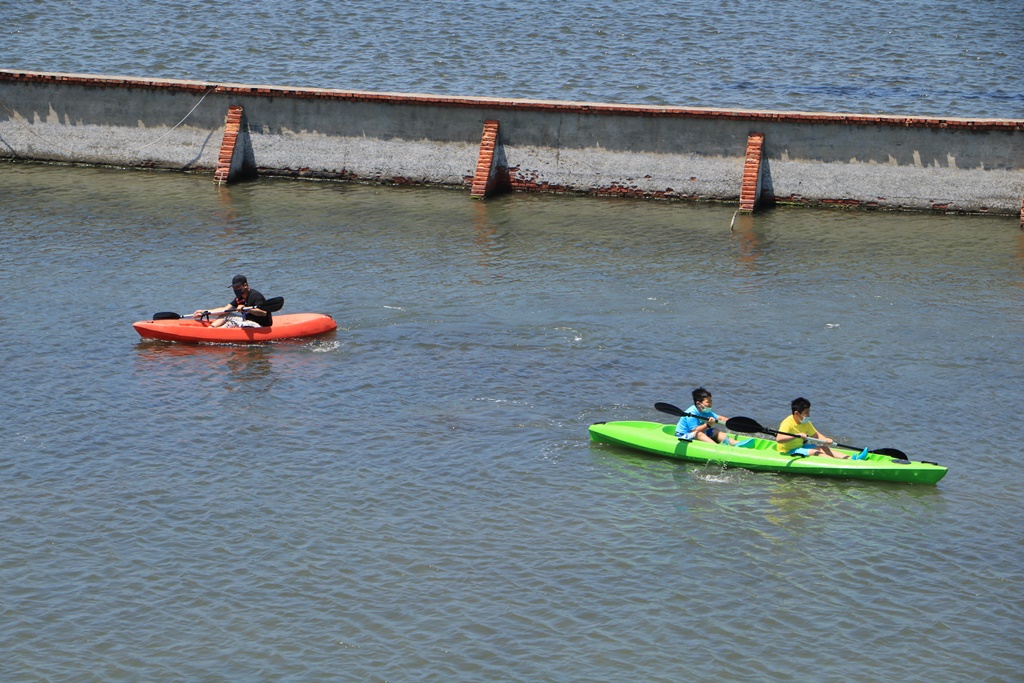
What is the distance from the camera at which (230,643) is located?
43.9 feet

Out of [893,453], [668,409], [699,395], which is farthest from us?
[668,409]

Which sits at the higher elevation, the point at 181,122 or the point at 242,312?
the point at 181,122

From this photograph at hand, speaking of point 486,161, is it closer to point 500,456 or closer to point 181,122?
point 181,122

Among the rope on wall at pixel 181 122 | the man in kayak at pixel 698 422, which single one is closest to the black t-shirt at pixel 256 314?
the man in kayak at pixel 698 422

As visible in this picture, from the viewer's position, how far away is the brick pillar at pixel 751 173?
29.6m

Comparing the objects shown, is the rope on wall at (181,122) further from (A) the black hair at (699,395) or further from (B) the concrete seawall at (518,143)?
(A) the black hair at (699,395)

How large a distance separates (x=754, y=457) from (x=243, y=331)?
9414 millimetres

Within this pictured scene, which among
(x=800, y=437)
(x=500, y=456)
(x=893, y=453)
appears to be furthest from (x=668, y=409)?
(x=893, y=453)

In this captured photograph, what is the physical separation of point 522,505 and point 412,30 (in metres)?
35.4

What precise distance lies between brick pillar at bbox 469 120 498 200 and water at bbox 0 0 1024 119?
417 inches

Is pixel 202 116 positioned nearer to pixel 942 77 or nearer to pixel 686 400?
pixel 686 400

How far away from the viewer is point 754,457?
17.8m

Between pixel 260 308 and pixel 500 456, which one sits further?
pixel 260 308

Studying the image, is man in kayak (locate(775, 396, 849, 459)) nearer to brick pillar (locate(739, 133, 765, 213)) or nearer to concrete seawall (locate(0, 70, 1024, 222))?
brick pillar (locate(739, 133, 765, 213))
